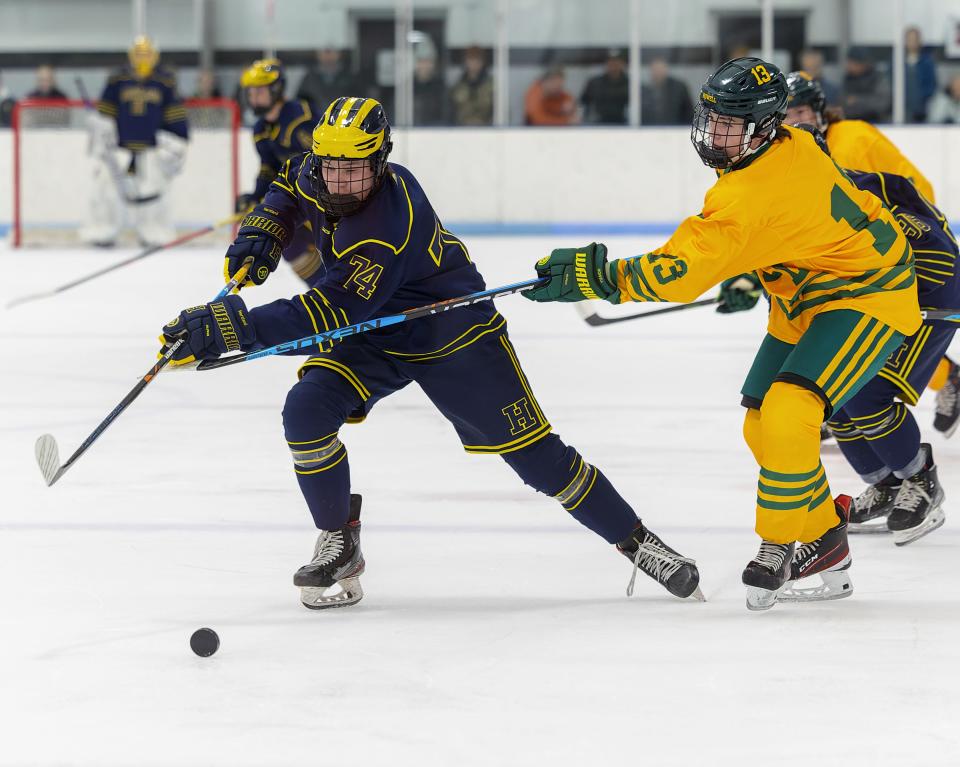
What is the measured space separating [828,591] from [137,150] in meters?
8.23

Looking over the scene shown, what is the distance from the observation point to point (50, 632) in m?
2.56

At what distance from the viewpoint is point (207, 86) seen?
11.4 metres

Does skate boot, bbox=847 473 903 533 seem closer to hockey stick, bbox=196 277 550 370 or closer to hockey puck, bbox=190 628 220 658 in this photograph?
hockey stick, bbox=196 277 550 370

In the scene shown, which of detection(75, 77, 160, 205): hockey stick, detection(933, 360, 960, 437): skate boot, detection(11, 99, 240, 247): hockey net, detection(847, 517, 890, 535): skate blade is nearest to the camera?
detection(847, 517, 890, 535): skate blade

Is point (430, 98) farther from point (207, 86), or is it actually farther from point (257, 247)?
point (257, 247)

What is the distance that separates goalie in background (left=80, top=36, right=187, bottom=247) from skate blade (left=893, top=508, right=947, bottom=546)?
767 cm

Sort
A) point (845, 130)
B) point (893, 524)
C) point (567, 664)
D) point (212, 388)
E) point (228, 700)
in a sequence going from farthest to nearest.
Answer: point (212, 388), point (845, 130), point (893, 524), point (567, 664), point (228, 700)

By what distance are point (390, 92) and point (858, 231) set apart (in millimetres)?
9391

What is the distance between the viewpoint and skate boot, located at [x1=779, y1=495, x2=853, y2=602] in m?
2.78

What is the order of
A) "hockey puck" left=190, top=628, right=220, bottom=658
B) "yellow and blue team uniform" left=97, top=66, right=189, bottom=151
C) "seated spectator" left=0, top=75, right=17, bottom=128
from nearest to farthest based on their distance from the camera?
"hockey puck" left=190, top=628, right=220, bottom=658 → "yellow and blue team uniform" left=97, top=66, right=189, bottom=151 → "seated spectator" left=0, top=75, right=17, bottom=128

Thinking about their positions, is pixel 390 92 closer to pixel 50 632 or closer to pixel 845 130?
pixel 845 130

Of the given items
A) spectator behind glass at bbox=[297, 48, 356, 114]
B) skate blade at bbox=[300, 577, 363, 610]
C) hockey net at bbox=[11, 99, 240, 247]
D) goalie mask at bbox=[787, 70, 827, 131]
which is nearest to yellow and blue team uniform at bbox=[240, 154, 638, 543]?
skate blade at bbox=[300, 577, 363, 610]

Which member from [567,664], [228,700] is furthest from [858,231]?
[228,700]

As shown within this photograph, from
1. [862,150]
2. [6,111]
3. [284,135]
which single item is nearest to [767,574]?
[862,150]
